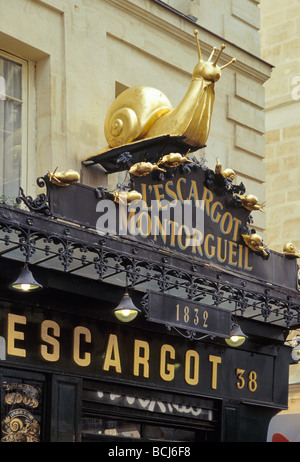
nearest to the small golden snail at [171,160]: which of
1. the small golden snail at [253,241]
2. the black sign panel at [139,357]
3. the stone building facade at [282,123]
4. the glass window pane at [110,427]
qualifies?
the small golden snail at [253,241]

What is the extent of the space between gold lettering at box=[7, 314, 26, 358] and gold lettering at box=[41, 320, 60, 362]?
1.05 ft

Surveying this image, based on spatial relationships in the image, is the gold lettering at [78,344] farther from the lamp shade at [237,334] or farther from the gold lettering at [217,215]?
the gold lettering at [217,215]

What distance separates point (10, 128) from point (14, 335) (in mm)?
2923

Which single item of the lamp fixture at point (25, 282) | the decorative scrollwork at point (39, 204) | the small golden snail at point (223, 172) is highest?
the small golden snail at point (223, 172)

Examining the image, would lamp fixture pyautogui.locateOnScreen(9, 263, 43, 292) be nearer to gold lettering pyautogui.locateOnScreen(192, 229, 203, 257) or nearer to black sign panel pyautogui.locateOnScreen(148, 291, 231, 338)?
black sign panel pyautogui.locateOnScreen(148, 291, 231, 338)

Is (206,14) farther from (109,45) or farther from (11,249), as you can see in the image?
(11,249)

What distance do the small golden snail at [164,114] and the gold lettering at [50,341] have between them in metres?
2.67

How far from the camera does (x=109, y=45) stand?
14.8 m

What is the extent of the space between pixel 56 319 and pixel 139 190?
1.96 metres

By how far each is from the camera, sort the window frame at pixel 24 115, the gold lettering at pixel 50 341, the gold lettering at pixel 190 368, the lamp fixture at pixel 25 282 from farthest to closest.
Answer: the gold lettering at pixel 190 368
the window frame at pixel 24 115
the gold lettering at pixel 50 341
the lamp fixture at pixel 25 282

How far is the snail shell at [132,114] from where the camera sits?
1379 cm

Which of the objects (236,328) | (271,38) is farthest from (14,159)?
(271,38)

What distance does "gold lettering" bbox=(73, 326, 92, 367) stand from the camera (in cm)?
1298

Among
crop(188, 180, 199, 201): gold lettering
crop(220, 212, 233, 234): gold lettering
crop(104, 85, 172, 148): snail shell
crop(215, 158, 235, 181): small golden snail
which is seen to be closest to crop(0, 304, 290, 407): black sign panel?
crop(220, 212, 233, 234): gold lettering
